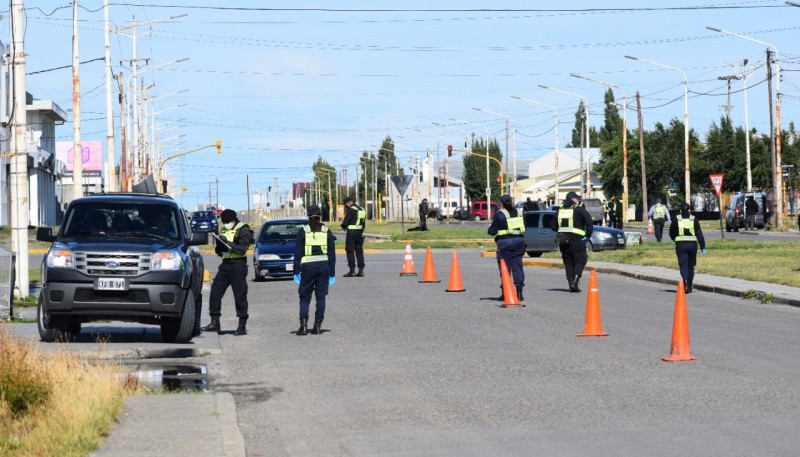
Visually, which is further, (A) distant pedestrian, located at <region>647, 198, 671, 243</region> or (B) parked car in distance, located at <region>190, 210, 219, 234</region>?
(B) parked car in distance, located at <region>190, 210, 219, 234</region>

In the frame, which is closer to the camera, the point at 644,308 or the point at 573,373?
the point at 573,373

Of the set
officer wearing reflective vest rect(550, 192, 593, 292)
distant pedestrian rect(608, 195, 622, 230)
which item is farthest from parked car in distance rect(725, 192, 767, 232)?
officer wearing reflective vest rect(550, 192, 593, 292)

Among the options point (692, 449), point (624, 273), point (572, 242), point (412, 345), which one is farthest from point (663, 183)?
point (692, 449)

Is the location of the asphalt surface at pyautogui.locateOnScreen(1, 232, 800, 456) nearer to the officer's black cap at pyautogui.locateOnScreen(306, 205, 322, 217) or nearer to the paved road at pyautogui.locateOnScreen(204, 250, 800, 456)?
the paved road at pyautogui.locateOnScreen(204, 250, 800, 456)

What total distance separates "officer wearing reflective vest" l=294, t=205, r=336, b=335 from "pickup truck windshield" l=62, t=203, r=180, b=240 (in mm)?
1721

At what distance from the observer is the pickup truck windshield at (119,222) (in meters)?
18.7

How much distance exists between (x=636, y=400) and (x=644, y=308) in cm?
1128

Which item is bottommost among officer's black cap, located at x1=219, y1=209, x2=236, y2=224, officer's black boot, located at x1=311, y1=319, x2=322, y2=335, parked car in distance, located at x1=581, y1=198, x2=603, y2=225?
officer's black boot, located at x1=311, y1=319, x2=322, y2=335

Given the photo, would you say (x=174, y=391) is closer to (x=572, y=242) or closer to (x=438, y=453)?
(x=438, y=453)

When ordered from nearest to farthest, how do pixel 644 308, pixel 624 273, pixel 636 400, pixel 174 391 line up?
pixel 636 400 → pixel 174 391 → pixel 644 308 → pixel 624 273

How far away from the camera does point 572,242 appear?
87.2 ft

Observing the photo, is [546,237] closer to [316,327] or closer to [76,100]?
[76,100]

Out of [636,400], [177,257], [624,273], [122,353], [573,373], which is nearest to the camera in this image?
[636,400]

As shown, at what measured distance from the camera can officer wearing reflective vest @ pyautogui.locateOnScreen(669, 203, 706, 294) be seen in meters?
26.3
